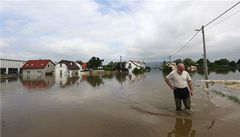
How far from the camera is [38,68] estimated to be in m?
63.7

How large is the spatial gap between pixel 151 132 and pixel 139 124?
87 centimetres

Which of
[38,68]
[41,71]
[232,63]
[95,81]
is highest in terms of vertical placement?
[232,63]

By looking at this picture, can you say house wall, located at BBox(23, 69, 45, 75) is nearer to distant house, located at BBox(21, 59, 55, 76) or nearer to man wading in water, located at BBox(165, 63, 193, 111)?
distant house, located at BBox(21, 59, 55, 76)

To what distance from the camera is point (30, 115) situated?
8586 mm

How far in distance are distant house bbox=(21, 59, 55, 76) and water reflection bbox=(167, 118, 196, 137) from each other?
6010cm

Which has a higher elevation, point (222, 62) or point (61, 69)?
point (222, 62)

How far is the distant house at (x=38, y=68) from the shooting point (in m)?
63.6

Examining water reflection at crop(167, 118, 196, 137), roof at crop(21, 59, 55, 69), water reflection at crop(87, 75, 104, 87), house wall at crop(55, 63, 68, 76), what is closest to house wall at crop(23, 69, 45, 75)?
roof at crop(21, 59, 55, 69)

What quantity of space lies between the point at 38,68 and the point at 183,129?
6194 centimetres

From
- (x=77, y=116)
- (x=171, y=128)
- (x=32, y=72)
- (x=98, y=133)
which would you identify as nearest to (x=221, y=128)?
(x=171, y=128)

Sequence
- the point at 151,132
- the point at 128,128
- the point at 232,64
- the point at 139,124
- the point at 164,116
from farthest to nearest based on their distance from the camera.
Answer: the point at 232,64 < the point at 164,116 < the point at 139,124 < the point at 128,128 < the point at 151,132

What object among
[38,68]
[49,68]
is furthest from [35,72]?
[49,68]

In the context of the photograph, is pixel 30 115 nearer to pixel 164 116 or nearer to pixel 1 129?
pixel 1 129

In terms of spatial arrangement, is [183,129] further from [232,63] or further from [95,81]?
[232,63]
